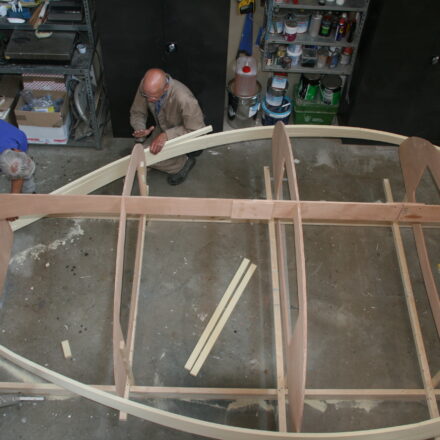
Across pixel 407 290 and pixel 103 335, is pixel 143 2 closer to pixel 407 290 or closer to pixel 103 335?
pixel 103 335

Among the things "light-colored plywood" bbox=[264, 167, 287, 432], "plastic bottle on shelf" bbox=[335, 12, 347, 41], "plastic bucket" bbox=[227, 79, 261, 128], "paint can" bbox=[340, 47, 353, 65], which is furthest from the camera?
"plastic bucket" bbox=[227, 79, 261, 128]

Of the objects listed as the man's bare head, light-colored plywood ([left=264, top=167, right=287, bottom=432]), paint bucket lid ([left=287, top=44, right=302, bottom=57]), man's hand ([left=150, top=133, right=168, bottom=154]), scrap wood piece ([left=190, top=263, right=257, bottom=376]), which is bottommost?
scrap wood piece ([left=190, top=263, right=257, bottom=376])

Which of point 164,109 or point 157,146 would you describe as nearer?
point 157,146

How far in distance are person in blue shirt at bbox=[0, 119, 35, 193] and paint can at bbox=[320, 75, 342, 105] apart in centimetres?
319

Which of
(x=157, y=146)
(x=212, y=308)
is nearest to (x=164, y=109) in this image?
(x=157, y=146)

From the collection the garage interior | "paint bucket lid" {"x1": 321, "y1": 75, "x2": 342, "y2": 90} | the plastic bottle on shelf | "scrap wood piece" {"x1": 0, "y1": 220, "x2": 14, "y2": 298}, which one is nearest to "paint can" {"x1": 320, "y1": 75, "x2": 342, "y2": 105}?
"paint bucket lid" {"x1": 321, "y1": 75, "x2": 342, "y2": 90}

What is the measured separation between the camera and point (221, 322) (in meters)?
3.87

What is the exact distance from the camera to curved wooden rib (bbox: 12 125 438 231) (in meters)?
3.86

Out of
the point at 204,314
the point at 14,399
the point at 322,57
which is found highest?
the point at 322,57

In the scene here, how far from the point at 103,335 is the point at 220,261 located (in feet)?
3.93

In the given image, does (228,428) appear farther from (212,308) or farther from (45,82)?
(45,82)

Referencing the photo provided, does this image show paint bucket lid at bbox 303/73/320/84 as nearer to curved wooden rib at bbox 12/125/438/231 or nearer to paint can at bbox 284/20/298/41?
paint can at bbox 284/20/298/41

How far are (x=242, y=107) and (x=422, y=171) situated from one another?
7.16 ft

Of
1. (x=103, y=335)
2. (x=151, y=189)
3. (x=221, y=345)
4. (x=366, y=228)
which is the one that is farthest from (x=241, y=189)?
(x=103, y=335)
